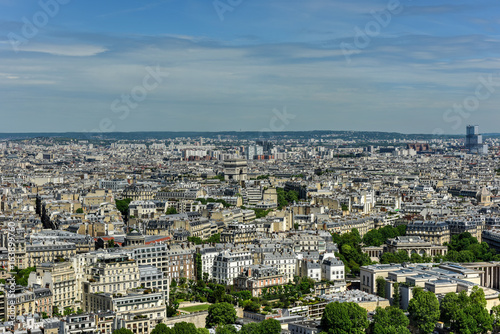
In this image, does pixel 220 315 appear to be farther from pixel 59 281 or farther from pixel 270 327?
pixel 59 281

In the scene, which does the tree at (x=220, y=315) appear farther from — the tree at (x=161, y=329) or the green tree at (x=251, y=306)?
the tree at (x=161, y=329)

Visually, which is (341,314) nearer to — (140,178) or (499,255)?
(499,255)

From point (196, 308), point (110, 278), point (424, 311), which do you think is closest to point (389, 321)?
point (424, 311)

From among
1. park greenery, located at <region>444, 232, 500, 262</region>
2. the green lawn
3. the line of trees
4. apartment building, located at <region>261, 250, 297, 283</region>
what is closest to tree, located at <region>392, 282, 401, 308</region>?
the line of trees

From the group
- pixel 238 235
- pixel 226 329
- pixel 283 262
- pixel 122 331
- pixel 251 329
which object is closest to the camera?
pixel 122 331

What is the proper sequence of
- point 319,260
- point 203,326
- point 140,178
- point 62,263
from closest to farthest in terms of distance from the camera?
point 203,326 < point 62,263 < point 319,260 < point 140,178

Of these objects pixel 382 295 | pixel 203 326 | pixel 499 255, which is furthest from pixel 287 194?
pixel 203 326
